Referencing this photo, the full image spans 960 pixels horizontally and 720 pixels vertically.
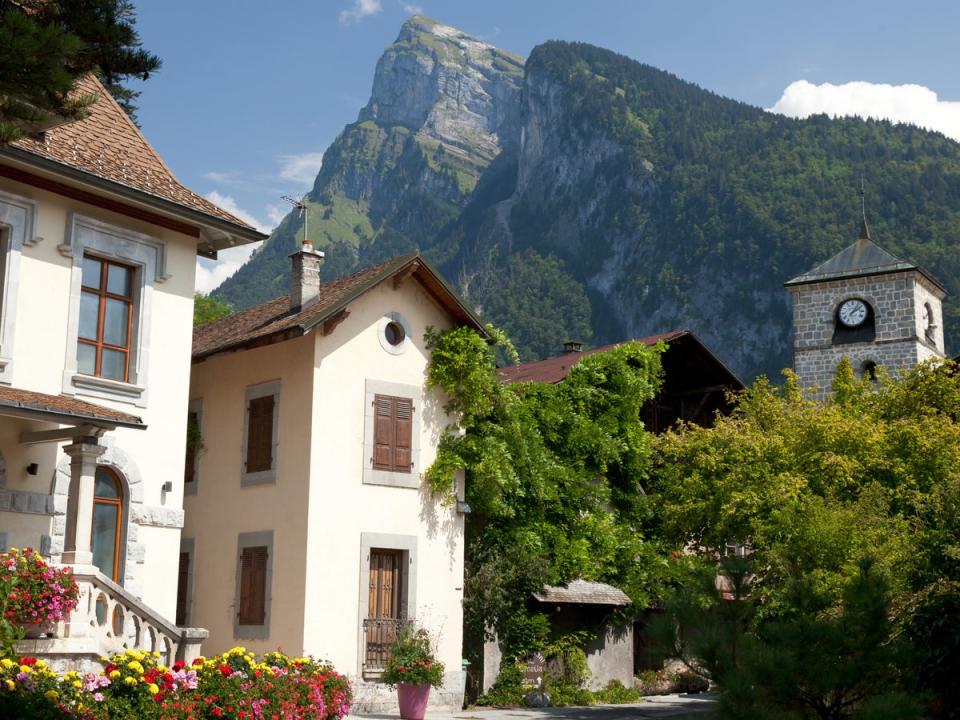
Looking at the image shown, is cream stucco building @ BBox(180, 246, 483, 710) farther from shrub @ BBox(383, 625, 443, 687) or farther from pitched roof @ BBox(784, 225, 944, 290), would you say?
pitched roof @ BBox(784, 225, 944, 290)

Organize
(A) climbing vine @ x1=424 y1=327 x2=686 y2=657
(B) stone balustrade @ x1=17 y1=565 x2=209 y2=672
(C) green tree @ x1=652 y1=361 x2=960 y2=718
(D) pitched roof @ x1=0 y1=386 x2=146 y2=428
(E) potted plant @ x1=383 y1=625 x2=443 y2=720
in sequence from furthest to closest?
(A) climbing vine @ x1=424 y1=327 x2=686 y2=657, (E) potted plant @ x1=383 y1=625 x2=443 y2=720, (D) pitched roof @ x1=0 y1=386 x2=146 y2=428, (B) stone balustrade @ x1=17 y1=565 x2=209 y2=672, (C) green tree @ x1=652 y1=361 x2=960 y2=718

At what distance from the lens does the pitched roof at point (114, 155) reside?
15.2 meters

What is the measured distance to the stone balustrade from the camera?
1284 cm

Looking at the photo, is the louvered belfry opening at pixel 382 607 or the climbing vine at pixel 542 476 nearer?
the louvered belfry opening at pixel 382 607

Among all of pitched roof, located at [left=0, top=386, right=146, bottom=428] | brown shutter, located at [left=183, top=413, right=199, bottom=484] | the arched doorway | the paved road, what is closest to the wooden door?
the paved road

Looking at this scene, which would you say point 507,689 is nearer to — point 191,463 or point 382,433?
point 382,433

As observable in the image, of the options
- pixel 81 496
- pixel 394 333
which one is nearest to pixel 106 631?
pixel 81 496

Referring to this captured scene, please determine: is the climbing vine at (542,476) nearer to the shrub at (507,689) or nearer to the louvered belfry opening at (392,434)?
the shrub at (507,689)

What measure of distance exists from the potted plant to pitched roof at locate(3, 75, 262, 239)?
21.6 feet

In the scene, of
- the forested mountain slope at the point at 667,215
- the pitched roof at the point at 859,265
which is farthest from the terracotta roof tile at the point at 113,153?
the forested mountain slope at the point at 667,215

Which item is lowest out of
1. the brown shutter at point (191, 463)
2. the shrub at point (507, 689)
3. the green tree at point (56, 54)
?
the shrub at point (507, 689)

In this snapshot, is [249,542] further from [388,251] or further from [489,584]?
[388,251]

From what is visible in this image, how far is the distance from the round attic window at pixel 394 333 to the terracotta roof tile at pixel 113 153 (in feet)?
13.8

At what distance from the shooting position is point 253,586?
19.6m
